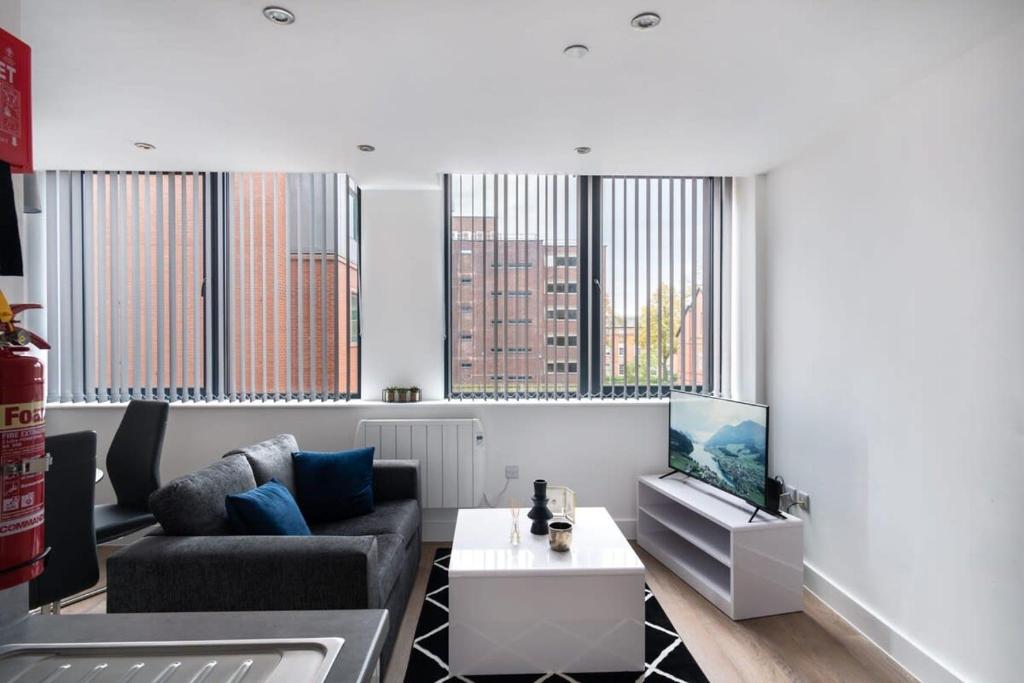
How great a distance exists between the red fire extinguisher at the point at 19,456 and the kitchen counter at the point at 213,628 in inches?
4.6

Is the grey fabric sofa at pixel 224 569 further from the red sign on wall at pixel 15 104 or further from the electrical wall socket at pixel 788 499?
the electrical wall socket at pixel 788 499

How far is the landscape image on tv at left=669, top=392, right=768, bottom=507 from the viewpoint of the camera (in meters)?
2.77

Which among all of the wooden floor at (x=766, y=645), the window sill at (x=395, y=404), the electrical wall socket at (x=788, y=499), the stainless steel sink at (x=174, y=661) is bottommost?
the wooden floor at (x=766, y=645)

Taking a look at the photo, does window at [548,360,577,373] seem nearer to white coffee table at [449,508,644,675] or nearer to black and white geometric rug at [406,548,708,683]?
black and white geometric rug at [406,548,708,683]

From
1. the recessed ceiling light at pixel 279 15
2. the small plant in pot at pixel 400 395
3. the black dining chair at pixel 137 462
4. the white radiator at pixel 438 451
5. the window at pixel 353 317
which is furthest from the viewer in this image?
the window at pixel 353 317

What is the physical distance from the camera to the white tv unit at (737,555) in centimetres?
266

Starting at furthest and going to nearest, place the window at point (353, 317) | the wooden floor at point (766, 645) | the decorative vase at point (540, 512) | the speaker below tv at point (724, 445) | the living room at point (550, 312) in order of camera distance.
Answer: the window at point (353, 317), the speaker below tv at point (724, 445), the decorative vase at point (540, 512), the wooden floor at point (766, 645), the living room at point (550, 312)

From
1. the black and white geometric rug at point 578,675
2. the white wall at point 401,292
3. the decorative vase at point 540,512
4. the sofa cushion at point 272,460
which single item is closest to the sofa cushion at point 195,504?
the sofa cushion at point 272,460

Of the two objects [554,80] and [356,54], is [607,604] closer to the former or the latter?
[554,80]

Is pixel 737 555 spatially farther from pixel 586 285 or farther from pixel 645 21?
pixel 645 21

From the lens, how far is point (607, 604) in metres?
2.20

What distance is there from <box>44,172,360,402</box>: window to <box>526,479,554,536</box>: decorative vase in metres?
1.78

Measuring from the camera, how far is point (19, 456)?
32.2 inches

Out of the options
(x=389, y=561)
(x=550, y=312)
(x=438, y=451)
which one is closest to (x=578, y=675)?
(x=389, y=561)
